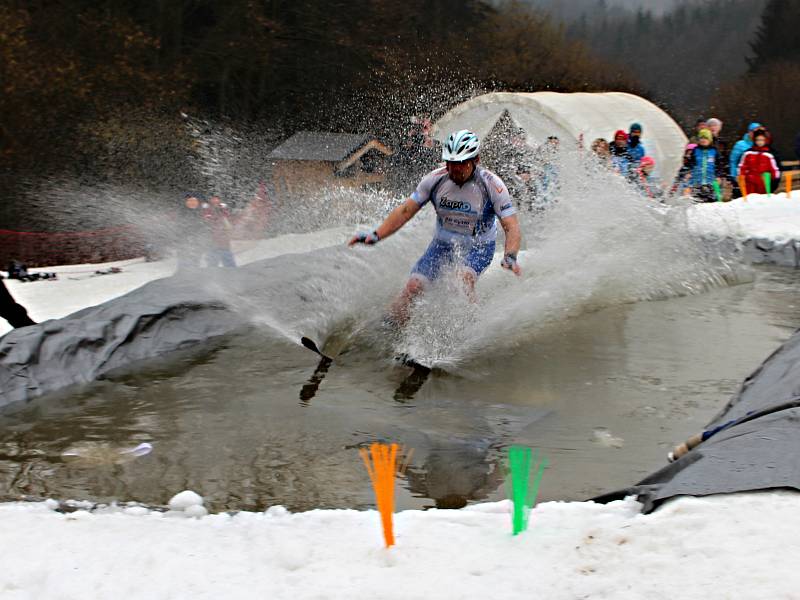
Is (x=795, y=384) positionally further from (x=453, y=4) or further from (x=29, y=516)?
(x=453, y=4)

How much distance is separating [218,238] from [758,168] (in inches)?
392

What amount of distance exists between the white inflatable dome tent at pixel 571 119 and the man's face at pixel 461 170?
43.9 ft

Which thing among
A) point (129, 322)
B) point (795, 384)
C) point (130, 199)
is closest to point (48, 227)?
point (130, 199)

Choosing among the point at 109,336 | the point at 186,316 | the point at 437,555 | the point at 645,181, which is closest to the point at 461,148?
the point at 186,316

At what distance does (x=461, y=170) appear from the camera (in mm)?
7719

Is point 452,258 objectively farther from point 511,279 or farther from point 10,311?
point 10,311

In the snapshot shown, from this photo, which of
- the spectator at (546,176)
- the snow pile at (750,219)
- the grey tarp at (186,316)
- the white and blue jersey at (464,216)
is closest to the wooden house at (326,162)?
the spectator at (546,176)

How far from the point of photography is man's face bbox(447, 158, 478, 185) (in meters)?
7.67

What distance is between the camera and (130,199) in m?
29.2

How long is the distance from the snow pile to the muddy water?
4.87 metres

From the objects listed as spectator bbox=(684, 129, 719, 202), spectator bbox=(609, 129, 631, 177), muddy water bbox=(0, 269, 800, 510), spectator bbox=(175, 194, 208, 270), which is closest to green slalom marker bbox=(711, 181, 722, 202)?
spectator bbox=(684, 129, 719, 202)

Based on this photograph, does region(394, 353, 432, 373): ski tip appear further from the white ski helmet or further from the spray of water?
the white ski helmet

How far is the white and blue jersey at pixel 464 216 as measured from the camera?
26.0 ft

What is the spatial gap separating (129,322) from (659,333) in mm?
4582
